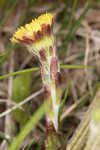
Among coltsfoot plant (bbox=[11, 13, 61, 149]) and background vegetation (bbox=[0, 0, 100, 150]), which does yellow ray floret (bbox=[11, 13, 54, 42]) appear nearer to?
coltsfoot plant (bbox=[11, 13, 61, 149])

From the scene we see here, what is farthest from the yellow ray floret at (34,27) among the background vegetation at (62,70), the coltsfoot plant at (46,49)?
the background vegetation at (62,70)

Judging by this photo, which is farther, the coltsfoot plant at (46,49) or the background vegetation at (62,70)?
the background vegetation at (62,70)

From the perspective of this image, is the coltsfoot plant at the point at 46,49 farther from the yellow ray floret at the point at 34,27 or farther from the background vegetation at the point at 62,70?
the background vegetation at the point at 62,70

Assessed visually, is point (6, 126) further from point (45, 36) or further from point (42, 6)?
point (42, 6)

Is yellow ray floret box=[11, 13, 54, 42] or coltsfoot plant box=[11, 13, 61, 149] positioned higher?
yellow ray floret box=[11, 13, 54, 42]

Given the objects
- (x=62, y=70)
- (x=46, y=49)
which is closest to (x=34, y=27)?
(x=46, y=49)

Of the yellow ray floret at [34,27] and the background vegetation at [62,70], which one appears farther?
the background vegetation at [62,70]

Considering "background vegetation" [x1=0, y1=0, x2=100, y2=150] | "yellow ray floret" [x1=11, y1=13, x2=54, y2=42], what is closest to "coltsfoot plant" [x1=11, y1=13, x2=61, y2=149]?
"yellow ray floret" [x1=11, y1=13, x2=54, y2=42]

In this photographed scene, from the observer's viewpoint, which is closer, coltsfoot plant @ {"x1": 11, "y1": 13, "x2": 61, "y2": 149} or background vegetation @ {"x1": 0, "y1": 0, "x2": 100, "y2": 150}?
coltsfoot plant @ {"x1": 11, "y1": 13, "x2": 61, "y2": 149}

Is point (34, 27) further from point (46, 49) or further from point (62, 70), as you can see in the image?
point (62, 70)

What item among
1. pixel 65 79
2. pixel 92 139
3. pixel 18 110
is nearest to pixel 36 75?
pixel 65 79

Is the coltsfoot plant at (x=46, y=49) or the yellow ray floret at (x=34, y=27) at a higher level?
the yellow ray floret at (x=34, y=27)
